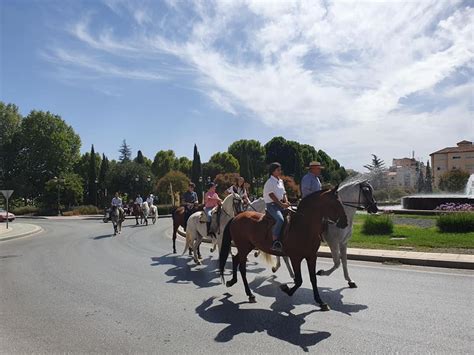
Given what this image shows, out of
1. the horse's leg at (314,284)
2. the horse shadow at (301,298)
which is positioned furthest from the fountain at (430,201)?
the horse's leg at (314,284)

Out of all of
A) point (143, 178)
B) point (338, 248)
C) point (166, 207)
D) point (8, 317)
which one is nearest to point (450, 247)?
point (338, 248)

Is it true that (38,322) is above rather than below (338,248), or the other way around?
below

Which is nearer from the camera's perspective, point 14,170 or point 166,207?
point 166,207

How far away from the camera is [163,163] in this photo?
283 feet

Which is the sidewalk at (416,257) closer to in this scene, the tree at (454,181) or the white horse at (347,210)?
the white horse at (347,210)

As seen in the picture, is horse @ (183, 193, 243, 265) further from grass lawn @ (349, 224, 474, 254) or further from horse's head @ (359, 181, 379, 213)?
grass lawn @ (349, 224, 474, 254)

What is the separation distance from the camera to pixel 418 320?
6.12 m

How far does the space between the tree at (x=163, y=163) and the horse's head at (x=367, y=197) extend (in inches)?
3088

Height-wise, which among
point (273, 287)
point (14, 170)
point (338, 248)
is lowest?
point (273, 287)

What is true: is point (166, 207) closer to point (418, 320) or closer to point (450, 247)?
point (450, 247)

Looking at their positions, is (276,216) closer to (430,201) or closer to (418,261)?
(418,261)

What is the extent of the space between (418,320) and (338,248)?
254cm

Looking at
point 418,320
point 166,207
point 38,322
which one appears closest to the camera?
point 418,320

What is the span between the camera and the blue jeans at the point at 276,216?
7.52 metres
